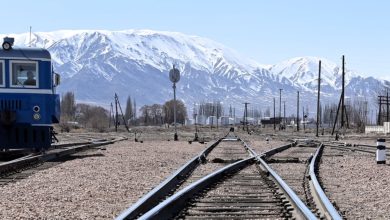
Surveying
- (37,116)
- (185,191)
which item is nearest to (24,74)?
(37,116)

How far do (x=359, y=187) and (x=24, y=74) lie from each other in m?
10.9

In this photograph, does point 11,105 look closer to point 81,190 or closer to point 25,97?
point 25,97

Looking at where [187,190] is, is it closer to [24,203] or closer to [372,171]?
[24,203]

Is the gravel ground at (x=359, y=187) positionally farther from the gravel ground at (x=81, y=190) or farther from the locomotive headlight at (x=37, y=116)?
the locomotive headlight at (x=37, y=116)

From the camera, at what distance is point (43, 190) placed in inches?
433

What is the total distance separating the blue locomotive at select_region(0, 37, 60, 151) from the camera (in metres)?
18.6

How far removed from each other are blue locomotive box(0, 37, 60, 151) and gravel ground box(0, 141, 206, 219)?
7.55 ft

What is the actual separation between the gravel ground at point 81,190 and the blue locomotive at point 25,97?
2.30 metres

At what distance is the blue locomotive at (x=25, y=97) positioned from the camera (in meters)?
18.6

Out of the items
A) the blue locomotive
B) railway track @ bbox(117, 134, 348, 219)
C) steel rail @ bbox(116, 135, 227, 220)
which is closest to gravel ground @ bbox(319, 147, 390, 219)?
railway track @ bbox(117, 134, 348, 219)

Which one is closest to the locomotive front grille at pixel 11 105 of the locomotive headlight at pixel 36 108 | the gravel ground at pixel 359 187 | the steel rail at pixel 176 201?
the locomotive headlight at pixel 36 108

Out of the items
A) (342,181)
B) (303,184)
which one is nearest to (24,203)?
(303,184)

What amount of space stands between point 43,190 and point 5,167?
11.9 feet

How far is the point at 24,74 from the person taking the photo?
19.0m
